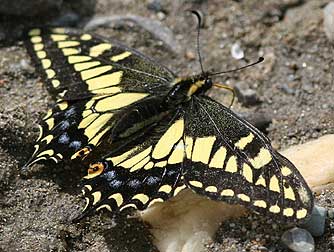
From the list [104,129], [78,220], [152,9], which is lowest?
[78,220]

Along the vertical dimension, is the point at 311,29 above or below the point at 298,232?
above

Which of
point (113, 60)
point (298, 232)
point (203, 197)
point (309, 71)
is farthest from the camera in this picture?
point (309, 71)

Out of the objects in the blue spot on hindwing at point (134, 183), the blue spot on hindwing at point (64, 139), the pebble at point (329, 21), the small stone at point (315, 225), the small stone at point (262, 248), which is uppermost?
the pebble at point (329, 21)

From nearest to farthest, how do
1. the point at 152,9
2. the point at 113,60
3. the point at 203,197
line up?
1. the point at 203,197
2. the point at 113,60
3. the point at 152,9

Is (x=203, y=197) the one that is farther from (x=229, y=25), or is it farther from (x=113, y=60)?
(x=229, y=25)

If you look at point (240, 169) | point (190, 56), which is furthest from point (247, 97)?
point (240, 169)

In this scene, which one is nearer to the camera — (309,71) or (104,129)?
(104,129)

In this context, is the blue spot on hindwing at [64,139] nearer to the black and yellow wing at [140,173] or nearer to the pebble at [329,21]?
the black and yellow wing at [140,173]

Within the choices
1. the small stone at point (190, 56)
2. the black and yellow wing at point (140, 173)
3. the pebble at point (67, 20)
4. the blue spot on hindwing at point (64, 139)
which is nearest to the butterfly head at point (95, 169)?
the black and yellow wing at point (140, 173)

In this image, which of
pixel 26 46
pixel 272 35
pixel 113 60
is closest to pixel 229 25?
pixel 272 35
